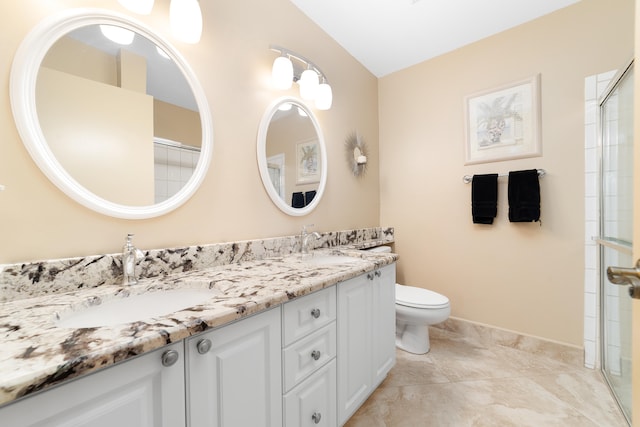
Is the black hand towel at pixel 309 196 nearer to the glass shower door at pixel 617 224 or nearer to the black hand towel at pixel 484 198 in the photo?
the black hand towel at pixel 484 198

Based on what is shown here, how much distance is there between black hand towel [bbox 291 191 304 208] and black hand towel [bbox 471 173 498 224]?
1312 mm

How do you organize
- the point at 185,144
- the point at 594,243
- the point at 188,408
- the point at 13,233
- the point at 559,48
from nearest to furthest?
the point at 188,408 < the point at 13,233 < the point at 185,144 < the point at 594,243 < the point at 559,48

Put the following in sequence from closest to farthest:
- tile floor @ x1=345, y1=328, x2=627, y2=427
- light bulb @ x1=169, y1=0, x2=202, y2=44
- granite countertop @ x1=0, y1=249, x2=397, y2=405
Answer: granite countertop @ x1=0, y1=249, x2=397, y2=405, light bulb @ x1=169, y1=0, x2=202, y2=44, tile floor @ x1=345, y1=328, x2=627, y2=427

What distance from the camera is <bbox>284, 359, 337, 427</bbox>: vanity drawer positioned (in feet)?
2.84

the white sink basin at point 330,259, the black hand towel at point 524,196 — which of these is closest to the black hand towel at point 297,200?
the white sink basin at point 330,259

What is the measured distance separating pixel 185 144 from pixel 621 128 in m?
2.30

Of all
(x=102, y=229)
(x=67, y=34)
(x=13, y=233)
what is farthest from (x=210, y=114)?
(x=13, y=233)

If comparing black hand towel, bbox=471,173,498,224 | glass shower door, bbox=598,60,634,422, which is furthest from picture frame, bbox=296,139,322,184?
glass shower door, bbox=598,60,634,422

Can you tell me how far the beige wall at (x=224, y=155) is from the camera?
76 centimetres

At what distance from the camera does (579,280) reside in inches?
64.9

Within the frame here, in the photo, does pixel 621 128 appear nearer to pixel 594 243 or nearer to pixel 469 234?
pixel 594 243

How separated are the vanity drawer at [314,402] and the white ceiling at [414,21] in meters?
2.09

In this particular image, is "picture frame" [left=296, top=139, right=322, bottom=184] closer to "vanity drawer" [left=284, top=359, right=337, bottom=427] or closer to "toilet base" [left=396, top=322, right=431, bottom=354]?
"vanity drawer" [left=284, top=359, right=337, bottom=427]

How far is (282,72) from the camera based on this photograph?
146 cm
